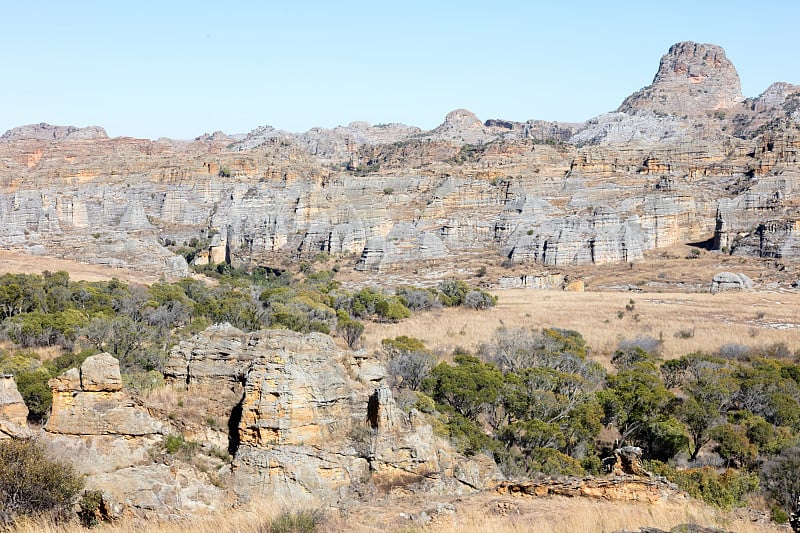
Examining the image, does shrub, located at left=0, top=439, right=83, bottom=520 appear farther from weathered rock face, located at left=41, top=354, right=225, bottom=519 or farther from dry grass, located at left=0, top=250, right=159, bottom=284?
dry grass, located at left=0, top=250, right=159, bottom=284

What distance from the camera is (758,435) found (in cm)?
1748

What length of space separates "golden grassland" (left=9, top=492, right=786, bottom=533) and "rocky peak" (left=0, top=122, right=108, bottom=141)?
167114mm

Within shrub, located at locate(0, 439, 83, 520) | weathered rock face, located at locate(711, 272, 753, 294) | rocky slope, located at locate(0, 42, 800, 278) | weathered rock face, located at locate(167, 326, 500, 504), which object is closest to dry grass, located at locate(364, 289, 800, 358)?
weathered rock face, located at locate(711, 272, 753, 294)

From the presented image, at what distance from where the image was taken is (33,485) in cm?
789

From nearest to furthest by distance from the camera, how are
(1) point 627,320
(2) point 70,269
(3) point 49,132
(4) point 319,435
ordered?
1. (4) point 319,435
2. (1) point 627,320
3. (2) point 70,269
4. (3) point 49,132

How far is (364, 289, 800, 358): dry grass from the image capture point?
102ft

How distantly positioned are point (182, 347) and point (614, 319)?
29354mm

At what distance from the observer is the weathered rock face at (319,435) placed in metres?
10.3

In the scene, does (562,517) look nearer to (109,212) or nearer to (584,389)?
(584,389)

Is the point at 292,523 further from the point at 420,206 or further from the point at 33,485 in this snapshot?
the point at 420,206

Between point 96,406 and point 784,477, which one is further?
point 784,477

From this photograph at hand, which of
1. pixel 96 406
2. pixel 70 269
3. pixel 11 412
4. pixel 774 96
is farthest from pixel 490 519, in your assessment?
pixel 774 96

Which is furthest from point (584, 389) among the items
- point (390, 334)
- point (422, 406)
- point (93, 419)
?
point (93, 419)

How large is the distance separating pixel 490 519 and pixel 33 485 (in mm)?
5138
